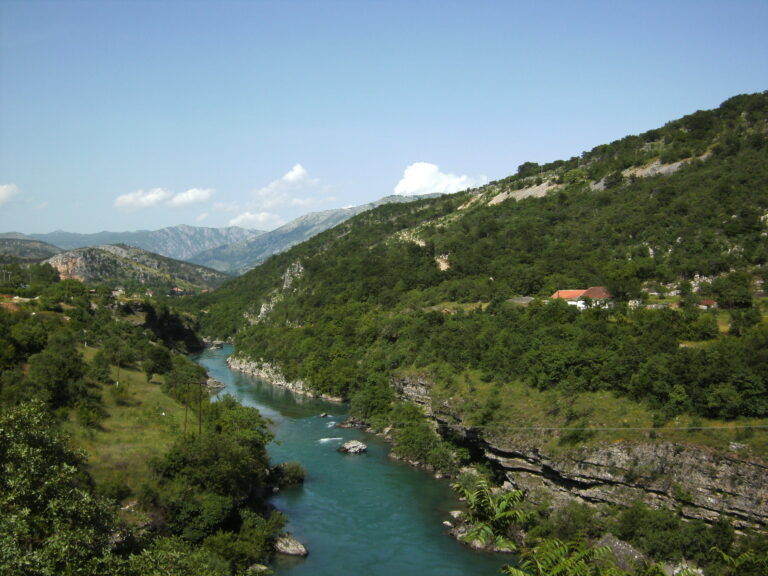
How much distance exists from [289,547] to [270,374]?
183ft

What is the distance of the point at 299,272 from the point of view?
11644 centimetres

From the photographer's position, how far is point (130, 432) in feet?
123

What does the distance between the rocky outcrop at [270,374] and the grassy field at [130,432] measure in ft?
86.7

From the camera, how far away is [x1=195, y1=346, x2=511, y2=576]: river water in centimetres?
3084

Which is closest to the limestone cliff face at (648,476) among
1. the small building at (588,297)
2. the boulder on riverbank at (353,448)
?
the boulder on riverbank at (353,448)

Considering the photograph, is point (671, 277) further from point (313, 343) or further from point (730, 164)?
point (313, 343)

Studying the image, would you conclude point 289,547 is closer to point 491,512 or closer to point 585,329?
point 491,512

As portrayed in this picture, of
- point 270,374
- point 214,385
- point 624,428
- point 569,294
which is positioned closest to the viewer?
point 624,428

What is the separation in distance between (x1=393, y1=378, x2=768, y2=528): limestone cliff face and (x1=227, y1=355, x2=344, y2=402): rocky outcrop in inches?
1393

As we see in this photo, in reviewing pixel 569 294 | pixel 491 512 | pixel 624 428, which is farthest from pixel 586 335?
pixel 491 512

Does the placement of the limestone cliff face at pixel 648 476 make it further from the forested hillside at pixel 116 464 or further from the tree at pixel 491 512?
the tree at pixel 491 512

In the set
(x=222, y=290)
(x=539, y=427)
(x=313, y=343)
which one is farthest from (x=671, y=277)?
(x=222, y=290)

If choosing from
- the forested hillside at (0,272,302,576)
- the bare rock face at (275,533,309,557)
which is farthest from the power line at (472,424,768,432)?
the forested hillside at (0,272,302,576)

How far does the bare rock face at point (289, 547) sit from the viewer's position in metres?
31.5
